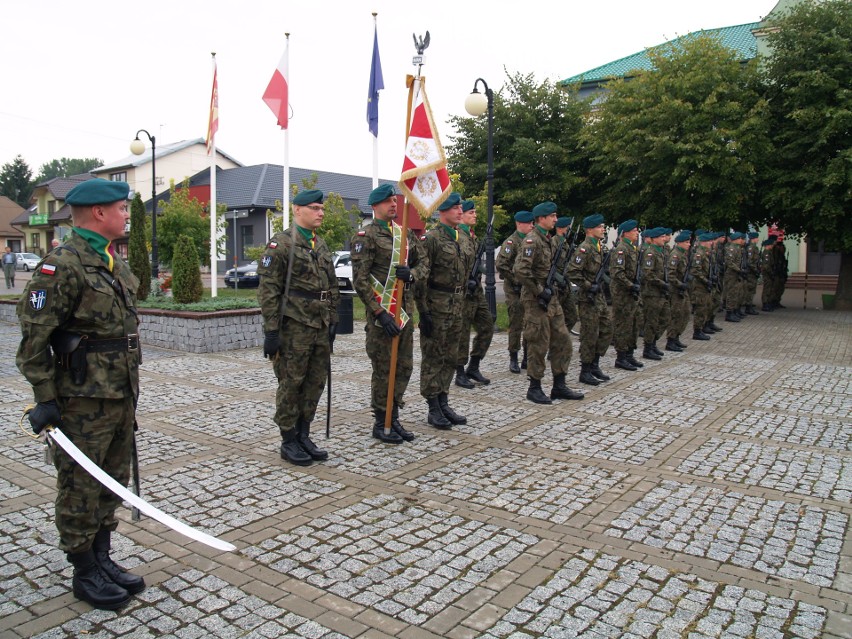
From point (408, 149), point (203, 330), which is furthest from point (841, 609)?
point (203, 330)

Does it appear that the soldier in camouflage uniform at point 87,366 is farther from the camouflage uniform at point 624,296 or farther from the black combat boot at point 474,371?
the camouflage uniform at point 624,296

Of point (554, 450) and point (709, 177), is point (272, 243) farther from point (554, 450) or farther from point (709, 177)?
point (709, 177)

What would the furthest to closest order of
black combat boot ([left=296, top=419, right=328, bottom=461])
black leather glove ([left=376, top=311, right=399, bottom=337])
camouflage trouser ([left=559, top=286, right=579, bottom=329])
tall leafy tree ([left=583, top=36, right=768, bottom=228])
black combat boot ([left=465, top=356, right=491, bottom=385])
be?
tall leafy tree ([left=583, top=36, right=768, bottom=228]) < camouflage trouser ([left=559, top=286, right=579, bottom=329]) < black combat boot ([left=465, top=356, right=491, bottom=385]) < black leather glove ([left=376, top=311, right=399, bottom=337]) < black combat boot ([left=296, top=419, right=328, bottom=461])

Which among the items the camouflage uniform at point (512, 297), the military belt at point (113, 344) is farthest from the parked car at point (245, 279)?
the military belt at point (113, 344)

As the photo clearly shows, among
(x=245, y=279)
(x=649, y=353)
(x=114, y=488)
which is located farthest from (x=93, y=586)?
(x=245, y=279)

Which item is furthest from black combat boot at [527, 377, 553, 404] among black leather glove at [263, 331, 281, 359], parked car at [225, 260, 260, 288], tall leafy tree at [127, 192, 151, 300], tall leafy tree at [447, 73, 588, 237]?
parked car at [225, 260, 260, 288]

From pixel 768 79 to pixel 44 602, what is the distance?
72.1ft

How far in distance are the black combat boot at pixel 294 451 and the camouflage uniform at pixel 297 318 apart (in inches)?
1.3

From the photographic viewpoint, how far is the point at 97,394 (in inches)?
136

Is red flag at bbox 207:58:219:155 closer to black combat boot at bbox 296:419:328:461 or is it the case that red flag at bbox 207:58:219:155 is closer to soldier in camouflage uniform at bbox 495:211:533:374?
soldier in camouflage uniform at bbox 495:211:533:374

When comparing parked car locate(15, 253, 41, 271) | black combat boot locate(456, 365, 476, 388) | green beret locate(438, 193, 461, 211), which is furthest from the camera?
parked car locate(15, 253, 41, 271)

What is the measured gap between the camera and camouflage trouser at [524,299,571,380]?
806 cm

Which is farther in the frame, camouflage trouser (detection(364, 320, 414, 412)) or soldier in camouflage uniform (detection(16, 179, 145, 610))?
camouflage trouser (detection(364, 320, 414, 412))

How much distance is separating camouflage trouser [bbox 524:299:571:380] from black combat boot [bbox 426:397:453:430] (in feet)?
4.98
